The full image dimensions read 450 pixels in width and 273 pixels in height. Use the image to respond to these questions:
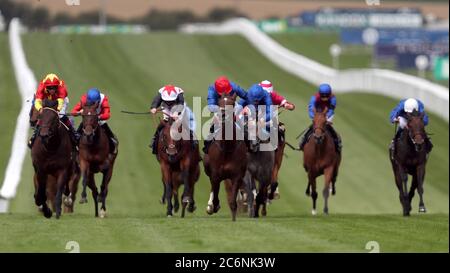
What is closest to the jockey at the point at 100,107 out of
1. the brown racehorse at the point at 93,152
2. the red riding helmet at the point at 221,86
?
the brown racehorse at the point at 93,152

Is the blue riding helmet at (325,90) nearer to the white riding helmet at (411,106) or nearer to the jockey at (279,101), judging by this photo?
the jockey at (279,101)

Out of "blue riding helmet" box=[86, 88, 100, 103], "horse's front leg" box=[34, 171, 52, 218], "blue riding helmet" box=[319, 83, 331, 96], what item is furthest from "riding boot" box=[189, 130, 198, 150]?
"blue riding helmet" box=[319, 83, 331, 96]

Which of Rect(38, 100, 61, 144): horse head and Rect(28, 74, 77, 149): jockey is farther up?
Rect(28, 74, 77, 149): jockey

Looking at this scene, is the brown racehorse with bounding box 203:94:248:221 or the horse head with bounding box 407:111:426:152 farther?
the horse head with bounding box 407:111:426:152

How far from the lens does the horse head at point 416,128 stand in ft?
74.9

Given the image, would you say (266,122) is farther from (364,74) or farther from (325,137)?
(364,74)

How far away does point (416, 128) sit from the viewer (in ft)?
75.1

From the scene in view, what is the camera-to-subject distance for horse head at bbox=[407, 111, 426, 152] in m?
22.8

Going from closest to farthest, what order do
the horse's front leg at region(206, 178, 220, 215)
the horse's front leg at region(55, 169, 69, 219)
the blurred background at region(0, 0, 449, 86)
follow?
the horse's front leg at region(206, 178, 220, 215) → the horse's front leg at region(55, 169, 69, 219) → the blurred background at region(0, 0, 449, 86)

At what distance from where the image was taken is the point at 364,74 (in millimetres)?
48438

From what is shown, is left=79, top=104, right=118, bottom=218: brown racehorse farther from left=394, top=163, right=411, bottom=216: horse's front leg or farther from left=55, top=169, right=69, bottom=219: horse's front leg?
left=394, top=163, right=411, bottom=216: horse's front leg

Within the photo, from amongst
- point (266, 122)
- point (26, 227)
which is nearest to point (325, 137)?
point (266, 122)

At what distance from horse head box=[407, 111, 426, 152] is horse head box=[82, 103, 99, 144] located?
5124 millimetres

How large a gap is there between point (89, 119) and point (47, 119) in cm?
177
